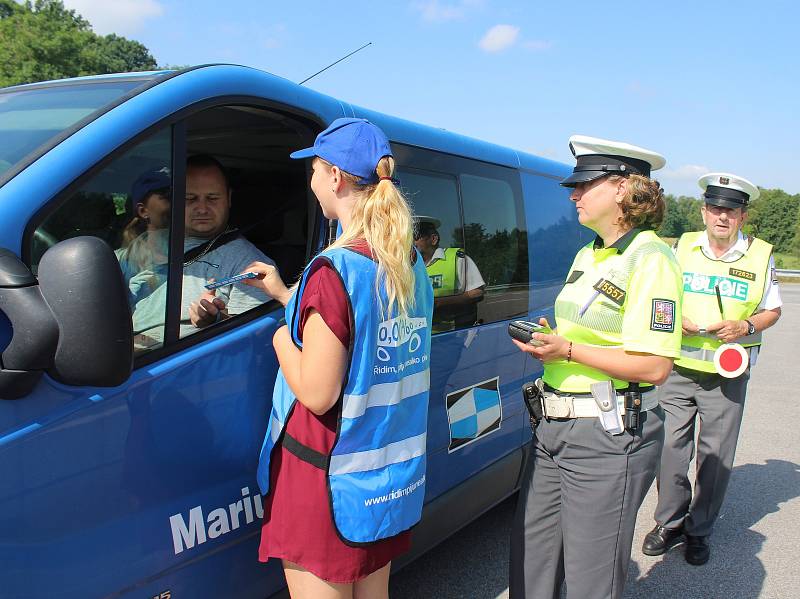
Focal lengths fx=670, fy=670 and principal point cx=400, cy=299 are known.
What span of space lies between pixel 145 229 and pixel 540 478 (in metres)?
1.61

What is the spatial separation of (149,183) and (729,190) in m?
3.29

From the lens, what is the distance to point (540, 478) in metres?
2.46

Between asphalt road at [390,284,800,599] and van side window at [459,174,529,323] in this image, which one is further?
asphalt road at [390,284,800,599]

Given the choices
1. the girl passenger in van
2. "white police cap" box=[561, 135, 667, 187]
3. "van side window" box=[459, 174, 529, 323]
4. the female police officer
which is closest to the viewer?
the girl passenger in van

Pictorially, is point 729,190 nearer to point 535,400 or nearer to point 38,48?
point 535,400

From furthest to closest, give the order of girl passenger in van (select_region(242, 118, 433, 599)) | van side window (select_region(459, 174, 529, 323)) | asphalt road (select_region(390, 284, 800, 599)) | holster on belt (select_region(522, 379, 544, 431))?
asphalt road (select_region(390, 284, 800, 599)) < van side window (select_region(459, 174, 529, 323)) < holster on belt (select_region(522, 379, 544, 431)) < girl passenger in van (select_region(242, 118, 433, 599))

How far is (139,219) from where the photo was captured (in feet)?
5.89

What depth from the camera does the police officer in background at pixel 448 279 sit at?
2846mm

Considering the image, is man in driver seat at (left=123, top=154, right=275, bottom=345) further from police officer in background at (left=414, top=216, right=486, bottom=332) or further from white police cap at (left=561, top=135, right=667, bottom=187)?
white police cap at (left=561, top=135, right=667, bottom=187)

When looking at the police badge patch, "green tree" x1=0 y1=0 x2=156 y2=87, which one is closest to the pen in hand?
the police badge patch

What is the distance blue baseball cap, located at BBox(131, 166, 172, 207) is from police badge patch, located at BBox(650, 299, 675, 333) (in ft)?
4.85

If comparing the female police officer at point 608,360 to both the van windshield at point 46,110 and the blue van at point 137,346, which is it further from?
the van windshield at point 46,110

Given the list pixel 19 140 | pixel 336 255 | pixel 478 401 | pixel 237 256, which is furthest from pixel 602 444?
pixel 19 140

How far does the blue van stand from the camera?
132cm
